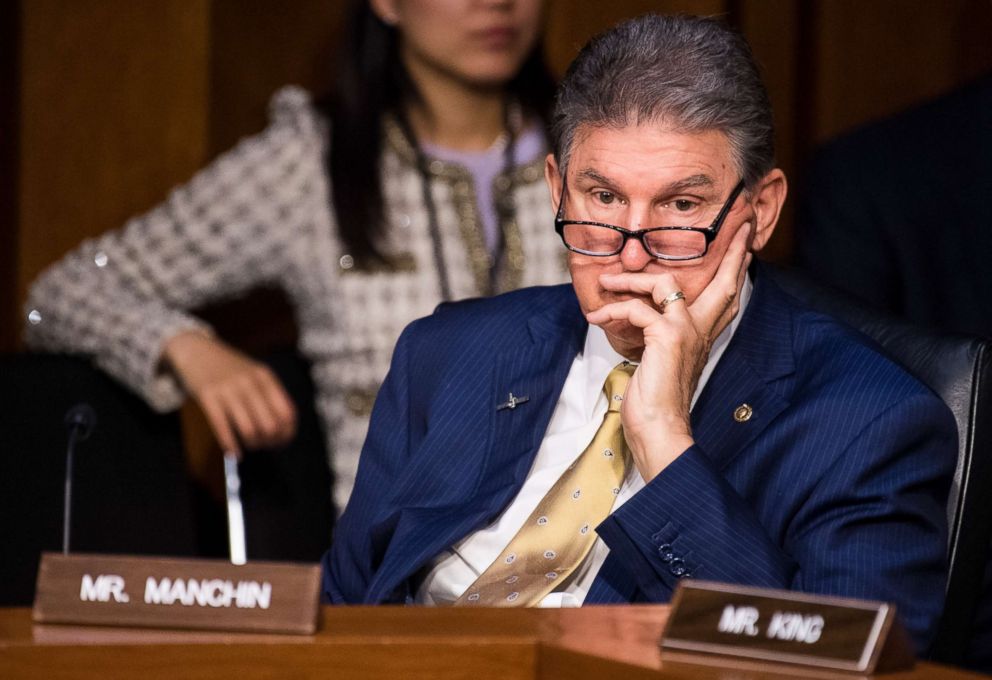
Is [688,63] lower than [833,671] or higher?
higher

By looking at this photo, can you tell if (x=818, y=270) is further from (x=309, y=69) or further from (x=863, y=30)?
(x=309, y=69)

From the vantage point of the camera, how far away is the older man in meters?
1.52

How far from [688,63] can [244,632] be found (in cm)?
85

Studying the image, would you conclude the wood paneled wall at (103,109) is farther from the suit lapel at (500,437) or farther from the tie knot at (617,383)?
Answer: the tie knot at (617,383)

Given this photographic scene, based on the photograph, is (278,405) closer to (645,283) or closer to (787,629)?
(645,283)

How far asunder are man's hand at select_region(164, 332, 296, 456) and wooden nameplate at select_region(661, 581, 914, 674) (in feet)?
4.94

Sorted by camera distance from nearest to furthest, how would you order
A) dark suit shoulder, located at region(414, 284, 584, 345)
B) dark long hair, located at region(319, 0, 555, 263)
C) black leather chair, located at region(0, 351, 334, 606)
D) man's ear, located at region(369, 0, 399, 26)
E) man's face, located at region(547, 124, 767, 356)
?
man's face, located at region(547, 124, 767, 356)
dark suit shoulder, located at region(414, 284, 584, 345)
black leather chair, located at region(0, 351, 334, 606)
dark long hair, located at region(319, 0, 555, 263)
man's ear, located at region(369, 0, 399, 26)

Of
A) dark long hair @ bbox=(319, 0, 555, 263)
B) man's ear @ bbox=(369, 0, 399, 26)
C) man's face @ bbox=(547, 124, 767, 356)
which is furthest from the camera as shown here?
man's ear @ bbox=(369, 0, 399, 26)

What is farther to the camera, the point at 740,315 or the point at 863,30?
the point at 863,30

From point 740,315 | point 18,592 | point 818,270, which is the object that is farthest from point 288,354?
point 740,315

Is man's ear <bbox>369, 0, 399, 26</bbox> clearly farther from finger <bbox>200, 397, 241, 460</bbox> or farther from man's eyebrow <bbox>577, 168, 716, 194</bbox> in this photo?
man's eyebrow <bbox>577, 168, 716, 194</bbox>

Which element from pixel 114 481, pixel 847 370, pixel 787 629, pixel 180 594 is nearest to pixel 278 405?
pixel 114 481

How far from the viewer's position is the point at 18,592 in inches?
94.5

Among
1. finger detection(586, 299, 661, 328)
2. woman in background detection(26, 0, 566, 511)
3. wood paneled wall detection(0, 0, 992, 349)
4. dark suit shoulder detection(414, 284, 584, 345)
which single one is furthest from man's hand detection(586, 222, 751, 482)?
wood paneled wall detection(0, 0, 992, 349)
